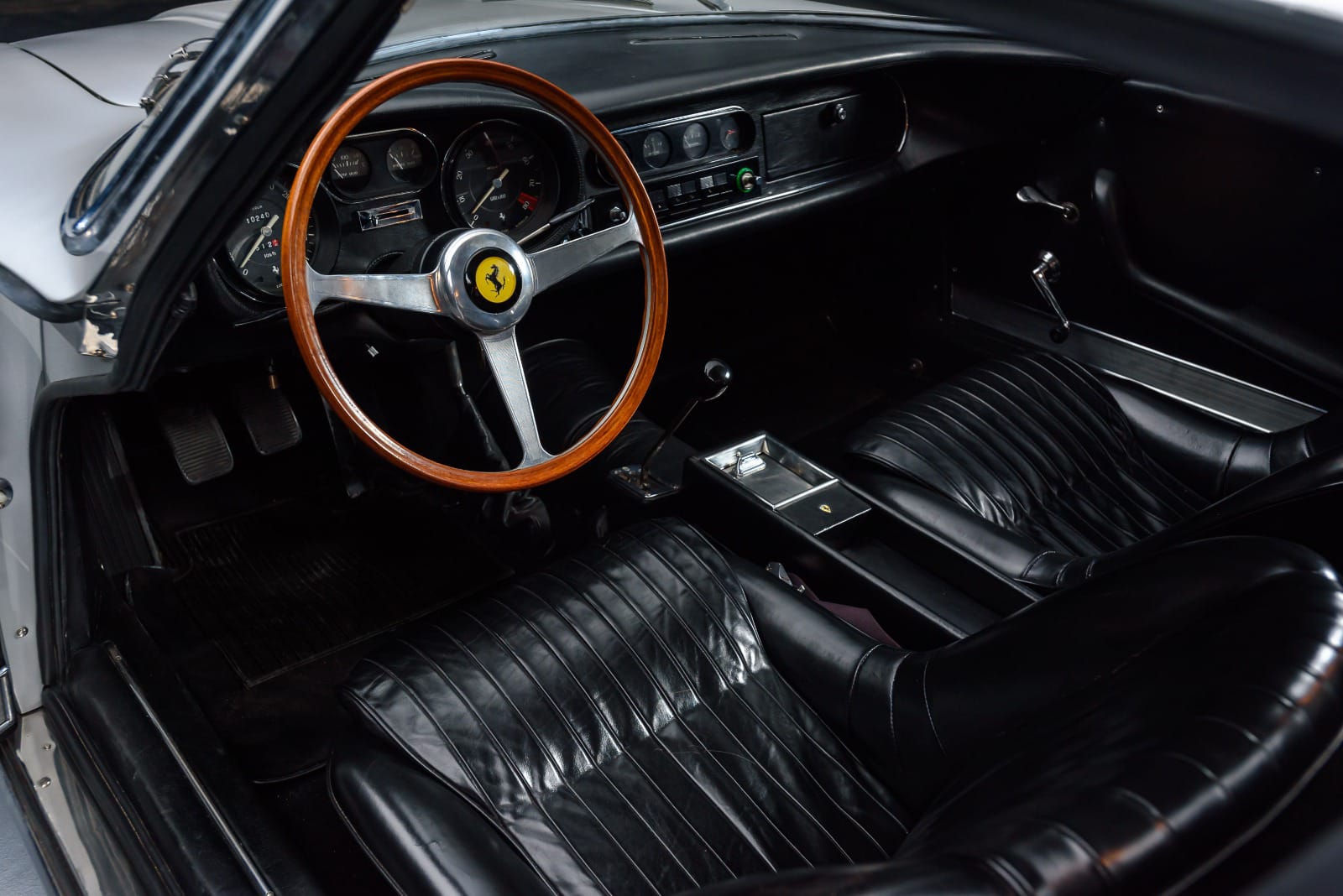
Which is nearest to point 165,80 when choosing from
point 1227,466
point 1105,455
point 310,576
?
point 310,576

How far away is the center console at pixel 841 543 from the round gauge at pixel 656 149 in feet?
1.92

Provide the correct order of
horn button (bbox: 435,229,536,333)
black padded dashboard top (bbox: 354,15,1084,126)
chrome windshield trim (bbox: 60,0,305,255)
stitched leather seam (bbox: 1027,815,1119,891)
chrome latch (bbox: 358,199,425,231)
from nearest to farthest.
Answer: stitched leather seam (bbox: 1027,815,1119,891) < chrome windshield trim (bbox: 60,0,305,255) < horn button (bbox: 435,229,536,333) < chrome latch (bbox: 358,199,425,231) < black padded dashboard top (bbox: 354,15,1084,126)

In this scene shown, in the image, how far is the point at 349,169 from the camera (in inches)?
63.3

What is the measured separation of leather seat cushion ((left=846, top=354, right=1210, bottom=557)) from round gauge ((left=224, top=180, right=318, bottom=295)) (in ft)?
3.35

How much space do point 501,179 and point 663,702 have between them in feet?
3.18

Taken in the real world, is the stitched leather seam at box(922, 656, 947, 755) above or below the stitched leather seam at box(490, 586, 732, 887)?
above

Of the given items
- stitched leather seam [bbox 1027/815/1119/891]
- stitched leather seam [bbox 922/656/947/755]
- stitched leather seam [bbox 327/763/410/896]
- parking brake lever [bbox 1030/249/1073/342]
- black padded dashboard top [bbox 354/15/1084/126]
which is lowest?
stitched leather seam [bbox 327/763/410/896]

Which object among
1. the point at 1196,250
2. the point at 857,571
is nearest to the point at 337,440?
the point at 857,571

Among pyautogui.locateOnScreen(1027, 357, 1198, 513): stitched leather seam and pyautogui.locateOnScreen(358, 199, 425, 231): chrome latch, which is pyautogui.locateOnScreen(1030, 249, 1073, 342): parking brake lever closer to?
pyautogui.locateOnScreen(1027, 357, 1198, 513): stitched leather seam

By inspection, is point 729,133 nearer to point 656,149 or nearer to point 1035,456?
point 656,149

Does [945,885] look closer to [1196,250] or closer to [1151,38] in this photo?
[1151,38]

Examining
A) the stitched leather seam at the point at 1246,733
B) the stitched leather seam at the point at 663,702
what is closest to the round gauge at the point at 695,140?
the stitched leather seam at the point at 663,702

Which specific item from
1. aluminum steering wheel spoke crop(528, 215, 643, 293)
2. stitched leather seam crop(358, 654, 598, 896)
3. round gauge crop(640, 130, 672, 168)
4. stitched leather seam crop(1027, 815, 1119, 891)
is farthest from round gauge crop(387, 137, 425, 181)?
stitched leather seam crop(1027, 815, 1119, 891)

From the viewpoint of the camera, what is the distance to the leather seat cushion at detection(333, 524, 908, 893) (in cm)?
118
